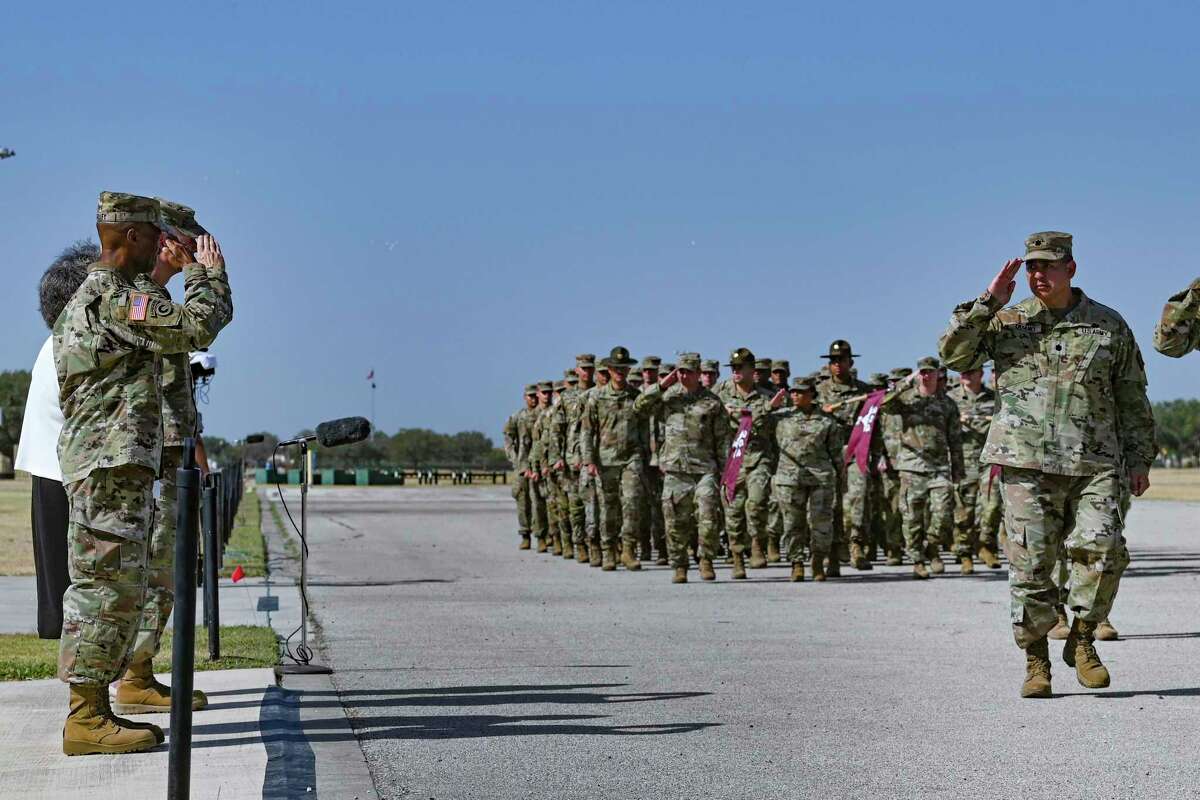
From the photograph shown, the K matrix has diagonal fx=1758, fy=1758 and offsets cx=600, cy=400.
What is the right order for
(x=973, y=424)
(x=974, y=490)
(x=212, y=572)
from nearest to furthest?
(x=212, y=572), (x=974, y=490), (x=973, y=424)

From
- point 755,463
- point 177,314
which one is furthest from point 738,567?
point 177,314

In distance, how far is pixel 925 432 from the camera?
18.5 meters

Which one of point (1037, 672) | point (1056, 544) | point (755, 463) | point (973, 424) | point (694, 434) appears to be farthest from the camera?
point (973, 424)

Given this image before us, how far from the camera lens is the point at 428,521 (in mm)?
34250

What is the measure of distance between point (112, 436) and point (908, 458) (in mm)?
12635

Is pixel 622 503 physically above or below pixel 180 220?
below

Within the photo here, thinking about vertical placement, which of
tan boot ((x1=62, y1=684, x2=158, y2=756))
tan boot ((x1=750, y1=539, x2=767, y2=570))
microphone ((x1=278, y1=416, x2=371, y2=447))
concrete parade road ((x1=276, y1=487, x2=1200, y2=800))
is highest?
microphone ((x1=278, y1=416, x2=371, y2=447))

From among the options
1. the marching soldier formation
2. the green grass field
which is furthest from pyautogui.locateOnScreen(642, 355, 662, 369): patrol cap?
the green grass field

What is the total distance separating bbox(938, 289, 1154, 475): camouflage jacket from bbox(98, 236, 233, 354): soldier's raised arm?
392cm

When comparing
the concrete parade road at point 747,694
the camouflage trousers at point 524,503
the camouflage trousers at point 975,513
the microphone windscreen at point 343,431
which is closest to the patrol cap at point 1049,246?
the concrete parade road at point 747,694

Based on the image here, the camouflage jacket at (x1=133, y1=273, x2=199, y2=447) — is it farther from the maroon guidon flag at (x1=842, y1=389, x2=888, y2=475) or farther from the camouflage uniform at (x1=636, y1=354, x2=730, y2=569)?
the maroon guidon flag at (x1=842, y1=389, x2=888, y2=475)

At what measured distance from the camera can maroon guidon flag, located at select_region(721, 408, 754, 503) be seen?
17922 mm

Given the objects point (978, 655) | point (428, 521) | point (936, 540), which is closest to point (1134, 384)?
point (978, 655)

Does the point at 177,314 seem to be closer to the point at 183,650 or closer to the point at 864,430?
the point at 183,650
